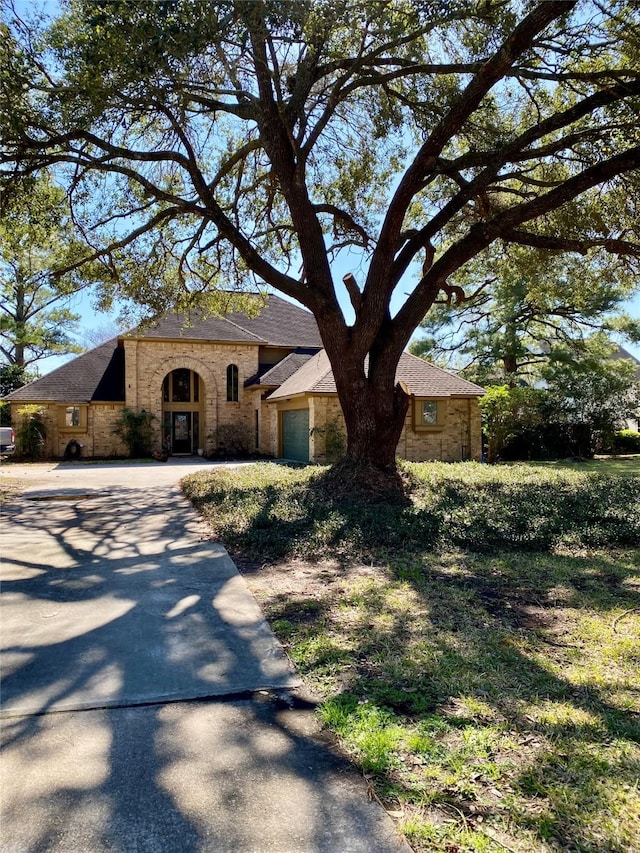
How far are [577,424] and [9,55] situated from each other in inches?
822

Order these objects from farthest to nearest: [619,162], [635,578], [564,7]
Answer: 1. [619,162]
2. [564,7]
3. [635,578]

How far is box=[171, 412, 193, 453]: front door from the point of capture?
25812 millimetres

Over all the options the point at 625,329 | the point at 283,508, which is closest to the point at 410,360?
the point at 625,329

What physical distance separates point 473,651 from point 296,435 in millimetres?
17058

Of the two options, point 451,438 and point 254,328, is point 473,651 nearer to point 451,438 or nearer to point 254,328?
point 451,438

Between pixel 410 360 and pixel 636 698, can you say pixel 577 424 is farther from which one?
pixel 636 698

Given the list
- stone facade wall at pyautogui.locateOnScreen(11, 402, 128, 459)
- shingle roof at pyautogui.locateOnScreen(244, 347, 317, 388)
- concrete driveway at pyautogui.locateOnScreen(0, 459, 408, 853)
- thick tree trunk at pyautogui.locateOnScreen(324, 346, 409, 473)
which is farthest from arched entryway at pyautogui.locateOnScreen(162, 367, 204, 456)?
concrete driveway at pyautogui.locateOnScreen(0, 459, 408, 853)

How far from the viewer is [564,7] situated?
281 inches

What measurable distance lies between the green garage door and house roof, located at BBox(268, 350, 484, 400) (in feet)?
2.88

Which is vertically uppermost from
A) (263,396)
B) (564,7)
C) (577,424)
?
(564,7)

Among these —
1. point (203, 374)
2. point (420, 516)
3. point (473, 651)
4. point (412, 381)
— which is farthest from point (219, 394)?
point (473, 651)

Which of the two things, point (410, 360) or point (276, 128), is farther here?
point (410, 360)

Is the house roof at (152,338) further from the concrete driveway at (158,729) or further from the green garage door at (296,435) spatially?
the concrete driveway at (158,729)

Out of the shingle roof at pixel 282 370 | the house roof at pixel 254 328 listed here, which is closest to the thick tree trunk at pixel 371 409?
the shingle roof at pixel 282 370
